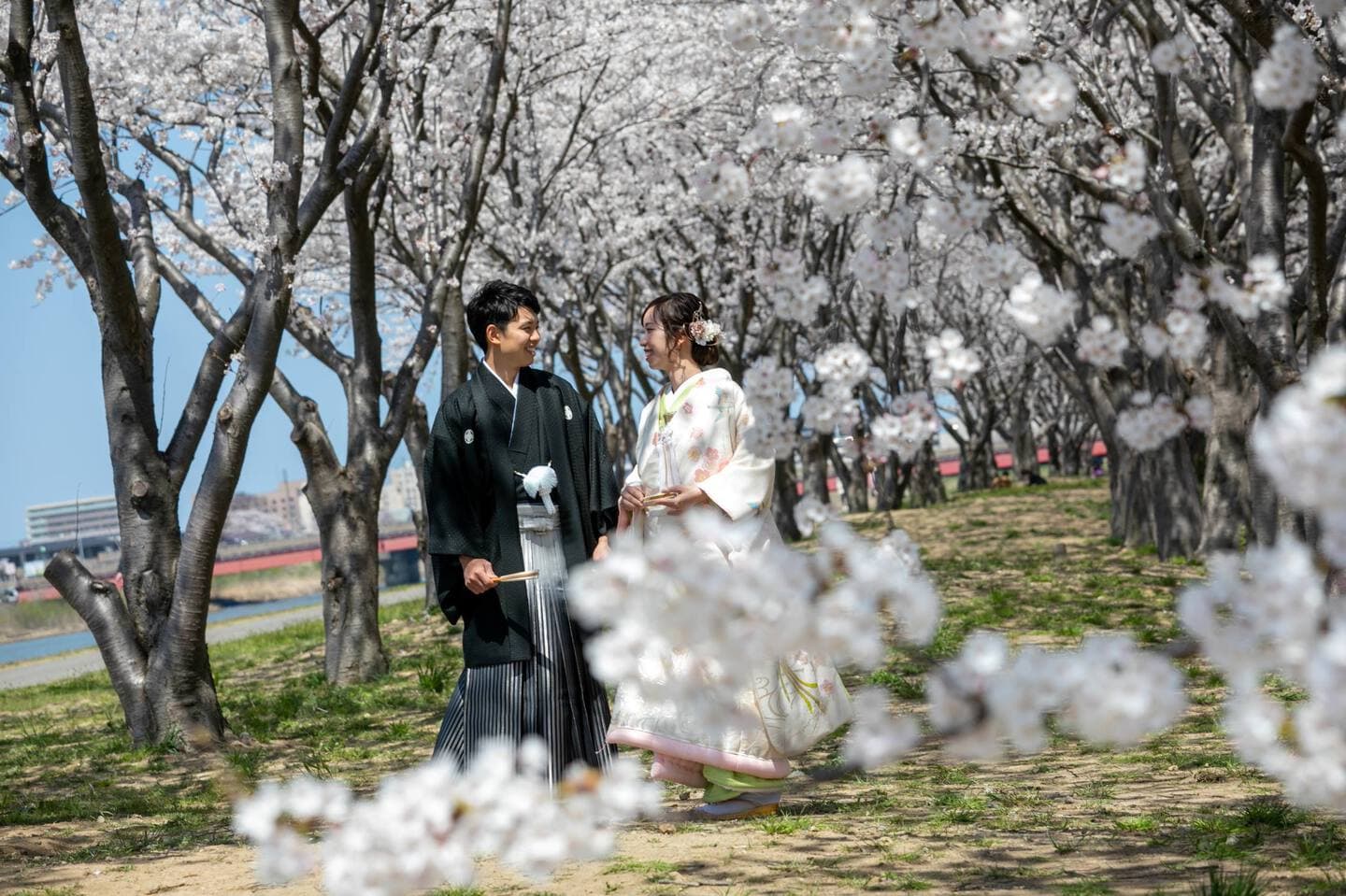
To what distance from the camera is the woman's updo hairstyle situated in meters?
4.62

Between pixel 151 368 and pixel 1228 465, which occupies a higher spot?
pixel 151 368

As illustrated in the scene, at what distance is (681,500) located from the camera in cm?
448

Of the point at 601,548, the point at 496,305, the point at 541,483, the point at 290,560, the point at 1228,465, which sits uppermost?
the point at 496,305

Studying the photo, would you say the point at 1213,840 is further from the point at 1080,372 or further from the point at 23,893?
the point at 1080,372

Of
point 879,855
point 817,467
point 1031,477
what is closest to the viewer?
point 879,855

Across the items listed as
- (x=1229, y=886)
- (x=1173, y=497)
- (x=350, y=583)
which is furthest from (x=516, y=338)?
(x=1173, y=497)

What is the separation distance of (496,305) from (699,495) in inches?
38.6

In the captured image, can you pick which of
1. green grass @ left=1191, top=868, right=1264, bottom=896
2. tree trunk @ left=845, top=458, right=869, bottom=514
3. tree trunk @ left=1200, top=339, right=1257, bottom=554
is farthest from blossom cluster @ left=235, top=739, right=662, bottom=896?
tree trunk @ left=845, top=458, right=869, bottom=514

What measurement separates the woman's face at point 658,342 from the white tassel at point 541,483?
1.72 ft

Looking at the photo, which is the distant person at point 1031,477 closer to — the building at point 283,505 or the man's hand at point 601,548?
the man's hand at point 601,548

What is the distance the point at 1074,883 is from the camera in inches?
129

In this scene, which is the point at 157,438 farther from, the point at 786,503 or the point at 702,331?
the point at 786,503

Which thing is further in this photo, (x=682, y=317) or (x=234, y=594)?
(x=234, y=594)

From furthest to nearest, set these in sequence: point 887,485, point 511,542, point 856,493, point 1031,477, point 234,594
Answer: point 234,594 → point 1031,477 → point 856,493 → point 511,542 → point 887,485
